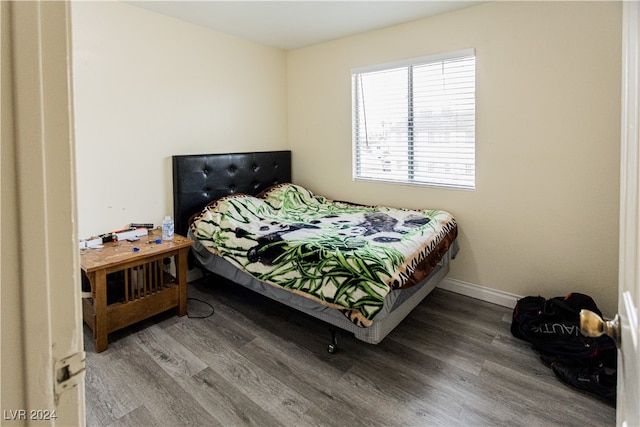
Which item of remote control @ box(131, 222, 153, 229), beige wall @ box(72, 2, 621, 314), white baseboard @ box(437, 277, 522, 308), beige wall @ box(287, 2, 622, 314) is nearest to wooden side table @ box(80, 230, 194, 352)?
remote control @ box(131, 222, 153, 229)

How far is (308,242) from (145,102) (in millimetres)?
1828

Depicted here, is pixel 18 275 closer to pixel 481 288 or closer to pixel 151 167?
pixel 151 167

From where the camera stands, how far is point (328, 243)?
227 cm

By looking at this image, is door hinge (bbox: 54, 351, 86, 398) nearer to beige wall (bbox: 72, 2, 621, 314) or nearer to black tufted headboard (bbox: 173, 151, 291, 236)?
beige wall (bbox: 72, 2, 621, 314)

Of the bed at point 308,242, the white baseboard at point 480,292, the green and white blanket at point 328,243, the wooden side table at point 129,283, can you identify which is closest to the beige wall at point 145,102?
the bed at point 308,242

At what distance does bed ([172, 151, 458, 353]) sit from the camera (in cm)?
194

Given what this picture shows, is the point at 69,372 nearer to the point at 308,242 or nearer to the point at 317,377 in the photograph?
the point at 317,377

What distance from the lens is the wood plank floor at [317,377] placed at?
1.69 metres

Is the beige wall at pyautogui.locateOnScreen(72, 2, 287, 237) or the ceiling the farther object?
the ceiling

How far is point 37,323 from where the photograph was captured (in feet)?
1.37

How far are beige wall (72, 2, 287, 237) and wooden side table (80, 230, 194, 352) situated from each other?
1.36 ft

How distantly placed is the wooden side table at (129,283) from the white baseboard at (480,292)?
2.23 m

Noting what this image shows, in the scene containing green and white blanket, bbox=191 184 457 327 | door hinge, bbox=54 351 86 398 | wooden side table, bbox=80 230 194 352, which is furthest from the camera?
wooden side table, bbox=80 230 194 352

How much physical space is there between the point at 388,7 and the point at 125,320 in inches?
119
